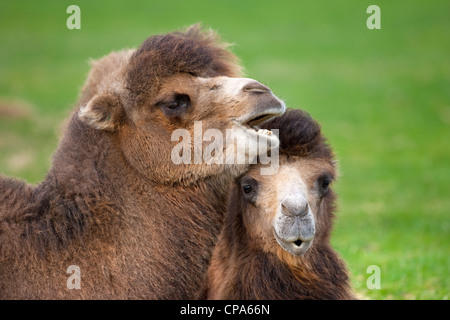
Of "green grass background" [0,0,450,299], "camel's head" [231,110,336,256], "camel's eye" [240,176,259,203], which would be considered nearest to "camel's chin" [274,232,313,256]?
"camel's head" [231,110,336,256]

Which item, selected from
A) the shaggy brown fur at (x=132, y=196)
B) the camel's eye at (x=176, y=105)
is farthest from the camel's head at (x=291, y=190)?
the camel's eye at (x=176, y=105)

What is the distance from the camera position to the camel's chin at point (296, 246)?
6.49 m

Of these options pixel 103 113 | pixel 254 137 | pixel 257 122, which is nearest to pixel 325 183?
pixel 257 122

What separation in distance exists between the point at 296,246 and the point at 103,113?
2134mm

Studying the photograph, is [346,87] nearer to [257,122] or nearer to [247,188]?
[247,188]

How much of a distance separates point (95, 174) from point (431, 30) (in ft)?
113

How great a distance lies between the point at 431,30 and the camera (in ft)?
123

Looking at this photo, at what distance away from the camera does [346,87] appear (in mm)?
30047

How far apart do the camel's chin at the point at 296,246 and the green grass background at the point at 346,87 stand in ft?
8.82

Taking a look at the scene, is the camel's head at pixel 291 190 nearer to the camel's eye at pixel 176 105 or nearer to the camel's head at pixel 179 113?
the camel's head at pixel 179 113

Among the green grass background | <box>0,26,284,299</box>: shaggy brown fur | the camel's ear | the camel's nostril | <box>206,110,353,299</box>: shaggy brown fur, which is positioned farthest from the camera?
the green grass background

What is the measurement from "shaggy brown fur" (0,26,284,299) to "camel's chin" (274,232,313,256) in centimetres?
63

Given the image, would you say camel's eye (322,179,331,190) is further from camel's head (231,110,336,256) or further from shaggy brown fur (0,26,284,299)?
shaggy brown fur (0,26,284,299)

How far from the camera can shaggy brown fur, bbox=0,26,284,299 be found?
6.05 metres
